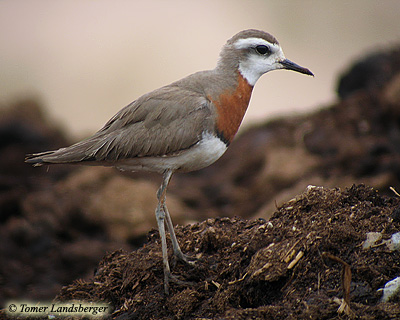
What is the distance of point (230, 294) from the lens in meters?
4.98

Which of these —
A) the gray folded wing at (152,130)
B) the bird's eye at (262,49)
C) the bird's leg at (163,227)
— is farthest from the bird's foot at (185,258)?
the bird's eye at (262,49)

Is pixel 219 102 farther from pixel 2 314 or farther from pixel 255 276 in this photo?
pixel 2 314

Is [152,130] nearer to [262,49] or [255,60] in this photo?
[255,60]

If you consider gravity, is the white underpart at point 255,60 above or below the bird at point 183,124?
above

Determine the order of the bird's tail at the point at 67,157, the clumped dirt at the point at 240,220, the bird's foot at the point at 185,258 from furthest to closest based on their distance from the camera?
the bird's tail at the point at 67,157, the bird's foot at the point at 185,258, the clumped dirt at the point at 240,220

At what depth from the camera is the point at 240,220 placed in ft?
20.5

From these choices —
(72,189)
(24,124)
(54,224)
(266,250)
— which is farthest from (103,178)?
(266,250)

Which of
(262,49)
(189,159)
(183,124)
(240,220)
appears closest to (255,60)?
(262,49)

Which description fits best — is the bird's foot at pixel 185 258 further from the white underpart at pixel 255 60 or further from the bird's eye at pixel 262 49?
the bird's eye at pixel 262 49

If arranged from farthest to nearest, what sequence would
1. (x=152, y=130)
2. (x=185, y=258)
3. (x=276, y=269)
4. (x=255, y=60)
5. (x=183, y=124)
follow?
1. (x=255, y=60)
2. (x=152, y=130)
3. (x=183, y=124)
4. (x=185, y=258)
5. (x=276, y=269)

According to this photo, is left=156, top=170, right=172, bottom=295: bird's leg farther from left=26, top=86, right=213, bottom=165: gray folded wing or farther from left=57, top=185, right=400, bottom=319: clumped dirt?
left=26, top=86, right=213, bottom=165: gray folded wing

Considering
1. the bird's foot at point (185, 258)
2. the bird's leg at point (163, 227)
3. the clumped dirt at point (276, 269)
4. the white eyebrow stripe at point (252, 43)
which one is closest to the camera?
the clumped dirt at point (276, 269)

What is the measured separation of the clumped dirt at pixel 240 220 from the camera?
15.7 ft

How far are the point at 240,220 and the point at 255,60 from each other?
1.69 metres
